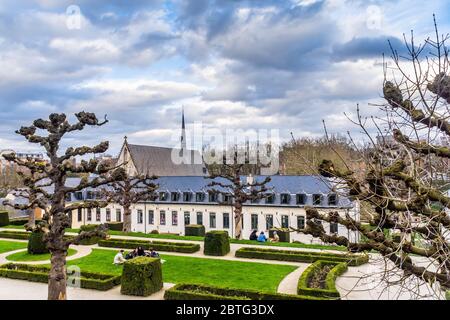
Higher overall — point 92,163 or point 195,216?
point 92,163

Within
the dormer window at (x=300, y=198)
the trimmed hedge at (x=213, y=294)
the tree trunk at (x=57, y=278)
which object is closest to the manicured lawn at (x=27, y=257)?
the tree trunk at (x=57, y=278)

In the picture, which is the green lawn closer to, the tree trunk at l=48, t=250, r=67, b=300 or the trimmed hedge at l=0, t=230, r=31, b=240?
the tree trunk at l=48, t=250, r=67, b=300

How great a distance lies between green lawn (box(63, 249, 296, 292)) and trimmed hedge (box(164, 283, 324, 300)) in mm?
2173

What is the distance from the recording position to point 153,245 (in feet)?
85.2

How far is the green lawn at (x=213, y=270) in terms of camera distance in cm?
1812

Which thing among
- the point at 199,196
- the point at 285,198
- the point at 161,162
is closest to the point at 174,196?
the point at 199,196

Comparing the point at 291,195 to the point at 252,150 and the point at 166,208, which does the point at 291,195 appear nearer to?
the point at 166,208

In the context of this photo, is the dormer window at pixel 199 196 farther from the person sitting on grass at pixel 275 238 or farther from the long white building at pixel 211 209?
the person sitting on grass at pixel 275 238

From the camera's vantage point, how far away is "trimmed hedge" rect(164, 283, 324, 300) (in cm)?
1431

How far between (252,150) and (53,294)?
4794 cm

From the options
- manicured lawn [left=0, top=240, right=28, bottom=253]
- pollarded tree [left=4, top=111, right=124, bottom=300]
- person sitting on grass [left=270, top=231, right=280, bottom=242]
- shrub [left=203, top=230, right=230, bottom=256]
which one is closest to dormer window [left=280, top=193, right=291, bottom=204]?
person sitting on grass [left=270, top=231, right=280, bottom=242]

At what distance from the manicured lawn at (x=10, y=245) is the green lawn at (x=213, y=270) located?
23.4ft

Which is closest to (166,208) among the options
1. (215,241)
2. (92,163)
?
(215,241)

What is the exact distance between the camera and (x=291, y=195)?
115ft
